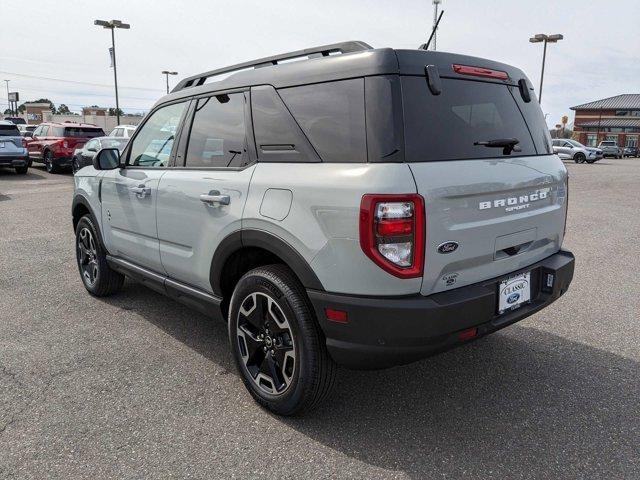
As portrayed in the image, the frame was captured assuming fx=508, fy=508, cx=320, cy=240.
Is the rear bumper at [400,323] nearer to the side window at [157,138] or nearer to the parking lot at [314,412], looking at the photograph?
the parking lot at [314,412]

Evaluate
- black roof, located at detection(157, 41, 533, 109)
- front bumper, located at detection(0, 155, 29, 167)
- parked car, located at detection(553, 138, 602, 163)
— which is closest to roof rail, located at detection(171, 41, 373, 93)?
black roof, located at detection(157, 41, 533, 109)

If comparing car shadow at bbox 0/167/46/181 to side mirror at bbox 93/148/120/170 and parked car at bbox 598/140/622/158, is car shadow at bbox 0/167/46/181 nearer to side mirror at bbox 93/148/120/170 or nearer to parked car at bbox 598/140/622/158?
side mirror at bbox 93/148/120/170

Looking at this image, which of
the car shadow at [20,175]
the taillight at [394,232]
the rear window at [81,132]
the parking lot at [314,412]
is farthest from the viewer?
the rear window at [81,132]

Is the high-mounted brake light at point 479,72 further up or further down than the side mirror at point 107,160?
further up

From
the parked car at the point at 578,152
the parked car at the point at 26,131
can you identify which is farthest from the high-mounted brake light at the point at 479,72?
the parked car at the point at 578,152

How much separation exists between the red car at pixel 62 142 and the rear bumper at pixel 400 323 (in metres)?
18.2

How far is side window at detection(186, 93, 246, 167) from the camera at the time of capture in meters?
3.04

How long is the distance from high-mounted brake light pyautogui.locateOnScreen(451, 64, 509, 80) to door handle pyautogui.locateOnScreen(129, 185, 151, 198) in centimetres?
226

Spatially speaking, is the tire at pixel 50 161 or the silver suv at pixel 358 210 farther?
the tire at pixel 50 161

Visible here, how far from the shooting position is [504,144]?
2754 millimetres

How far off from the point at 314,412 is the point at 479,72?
6.83 ft

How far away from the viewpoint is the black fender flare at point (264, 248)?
2.47 metres

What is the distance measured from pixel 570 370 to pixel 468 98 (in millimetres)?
1954

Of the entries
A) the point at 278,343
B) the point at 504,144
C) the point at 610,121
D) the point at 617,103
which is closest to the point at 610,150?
the point at 610,121
